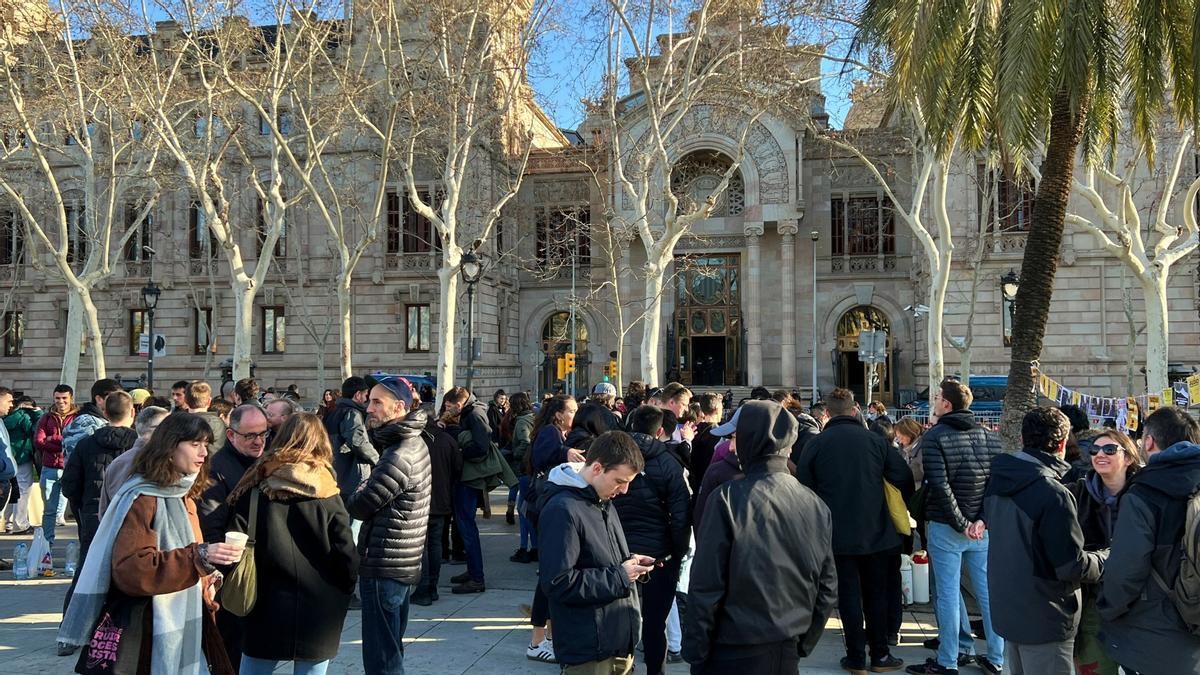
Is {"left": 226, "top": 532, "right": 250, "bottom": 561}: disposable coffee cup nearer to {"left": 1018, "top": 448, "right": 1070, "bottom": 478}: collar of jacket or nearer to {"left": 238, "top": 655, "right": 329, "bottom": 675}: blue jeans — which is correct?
{"left": 238, "top": 655, "right": 329, "bottom": 675}: blue jeans

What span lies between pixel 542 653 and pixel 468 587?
2.23m

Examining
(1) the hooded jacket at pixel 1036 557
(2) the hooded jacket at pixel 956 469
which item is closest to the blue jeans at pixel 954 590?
(2) the hooded jacket at pixel 956 469

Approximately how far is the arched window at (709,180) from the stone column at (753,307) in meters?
2.26

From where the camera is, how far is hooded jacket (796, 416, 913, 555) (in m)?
5.75

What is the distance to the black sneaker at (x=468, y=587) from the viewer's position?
8.11 metres

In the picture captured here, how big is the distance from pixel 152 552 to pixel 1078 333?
1200 inches

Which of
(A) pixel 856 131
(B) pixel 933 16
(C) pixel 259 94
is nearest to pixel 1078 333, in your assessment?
(A) pixel 856 131

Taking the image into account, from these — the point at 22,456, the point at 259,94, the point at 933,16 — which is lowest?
the point at 22,456

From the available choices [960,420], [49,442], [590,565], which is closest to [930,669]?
[960,420]

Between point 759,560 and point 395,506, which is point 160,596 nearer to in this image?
point 395,506

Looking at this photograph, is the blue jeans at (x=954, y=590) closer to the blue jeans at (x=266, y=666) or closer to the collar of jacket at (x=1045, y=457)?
the collar of jacket at (x=1045, y=457)

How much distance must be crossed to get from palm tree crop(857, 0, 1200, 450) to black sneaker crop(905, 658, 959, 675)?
4051mm

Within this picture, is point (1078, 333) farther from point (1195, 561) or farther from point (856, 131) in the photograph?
point (1195, 561)

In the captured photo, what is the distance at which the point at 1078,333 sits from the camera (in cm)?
2808
